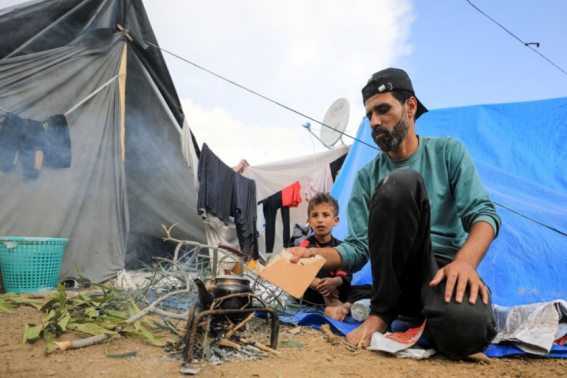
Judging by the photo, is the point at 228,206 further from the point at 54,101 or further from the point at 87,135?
the point at 54,101

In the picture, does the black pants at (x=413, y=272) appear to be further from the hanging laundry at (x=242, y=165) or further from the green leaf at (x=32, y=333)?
the hanging laundry at (x=242, y=165)

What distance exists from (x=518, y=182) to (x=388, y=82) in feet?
5.83

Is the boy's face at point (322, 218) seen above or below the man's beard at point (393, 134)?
below

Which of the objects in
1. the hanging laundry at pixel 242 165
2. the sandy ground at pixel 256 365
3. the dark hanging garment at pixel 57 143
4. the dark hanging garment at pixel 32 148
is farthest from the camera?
the hanging laundry at pixel 242 165

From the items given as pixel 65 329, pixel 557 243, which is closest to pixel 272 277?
pixel 65 329

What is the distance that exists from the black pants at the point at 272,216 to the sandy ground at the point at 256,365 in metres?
4.07

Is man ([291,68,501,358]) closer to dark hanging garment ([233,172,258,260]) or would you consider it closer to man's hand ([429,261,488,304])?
man's hand ([429,261,488,304])

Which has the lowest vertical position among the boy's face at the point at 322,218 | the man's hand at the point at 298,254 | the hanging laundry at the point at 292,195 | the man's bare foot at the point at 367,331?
the man's bare foot at the point at 367,331

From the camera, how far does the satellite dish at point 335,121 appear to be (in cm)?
530

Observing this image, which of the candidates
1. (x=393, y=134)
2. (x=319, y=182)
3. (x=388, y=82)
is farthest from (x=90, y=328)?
(x=319, y=182)

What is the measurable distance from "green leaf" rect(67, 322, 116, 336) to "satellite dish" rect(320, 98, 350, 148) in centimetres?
433

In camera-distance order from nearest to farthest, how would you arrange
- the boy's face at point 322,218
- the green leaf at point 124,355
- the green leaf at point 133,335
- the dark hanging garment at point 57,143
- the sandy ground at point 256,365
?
→ 1. the sandy ground at point 256,365
2. the green leaf at point 124,355
3. the green leaf at point 133,335
4. the boy's face at point 322,218
5. the dark hanging garment at point 57,143

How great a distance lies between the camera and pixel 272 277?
138 centimetres

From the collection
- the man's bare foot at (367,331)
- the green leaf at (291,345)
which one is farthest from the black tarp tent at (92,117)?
the man's bare foot at (367,331)
